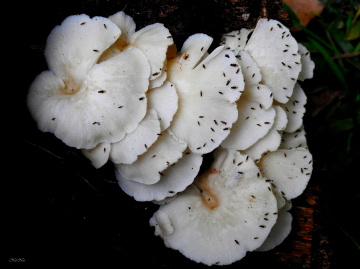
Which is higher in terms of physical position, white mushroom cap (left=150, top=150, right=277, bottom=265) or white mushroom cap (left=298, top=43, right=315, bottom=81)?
white mushroom cap (left=298, top=43, right=315, bottom=81)

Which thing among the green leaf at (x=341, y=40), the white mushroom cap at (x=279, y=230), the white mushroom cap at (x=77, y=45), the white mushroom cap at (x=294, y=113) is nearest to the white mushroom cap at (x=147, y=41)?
Answer: the white mushroom cap at (x=77, y=45)

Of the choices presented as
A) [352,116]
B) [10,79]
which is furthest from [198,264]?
[352,116]

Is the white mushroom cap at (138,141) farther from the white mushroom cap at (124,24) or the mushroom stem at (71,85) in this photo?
the white mushroom cap at (124,24)

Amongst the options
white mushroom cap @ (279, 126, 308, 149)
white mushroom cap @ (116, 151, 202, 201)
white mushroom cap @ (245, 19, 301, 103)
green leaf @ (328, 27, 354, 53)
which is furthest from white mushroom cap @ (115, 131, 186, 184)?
green leaf @ (328, 27, 354, 53)

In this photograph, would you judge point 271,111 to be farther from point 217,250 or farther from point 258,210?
point 217,250

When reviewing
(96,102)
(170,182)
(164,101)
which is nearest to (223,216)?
(170,182)

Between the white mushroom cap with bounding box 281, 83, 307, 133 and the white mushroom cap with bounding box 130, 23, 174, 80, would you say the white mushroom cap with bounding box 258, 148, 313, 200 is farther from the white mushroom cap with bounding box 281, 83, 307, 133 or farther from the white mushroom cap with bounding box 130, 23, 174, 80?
the white mushroom cap with bounding box 130, 23, 174, 80

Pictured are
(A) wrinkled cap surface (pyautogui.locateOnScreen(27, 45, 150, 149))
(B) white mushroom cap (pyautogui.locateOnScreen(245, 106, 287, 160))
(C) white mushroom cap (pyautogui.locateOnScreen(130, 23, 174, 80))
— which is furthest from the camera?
(B) white mushroom cap (pyautogui.locateOnScreen(245, 106, 287, 160))
